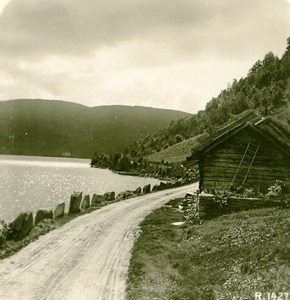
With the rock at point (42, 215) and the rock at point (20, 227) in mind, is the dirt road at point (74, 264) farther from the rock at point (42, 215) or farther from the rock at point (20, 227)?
the rock at point (42, 215)

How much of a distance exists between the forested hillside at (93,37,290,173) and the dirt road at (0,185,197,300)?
69.0 metres

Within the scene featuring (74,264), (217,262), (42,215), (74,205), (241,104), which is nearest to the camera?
(217,262)

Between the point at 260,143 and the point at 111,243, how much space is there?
37.1 feet

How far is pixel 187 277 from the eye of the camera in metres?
12.8

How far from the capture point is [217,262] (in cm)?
Answer: 1322

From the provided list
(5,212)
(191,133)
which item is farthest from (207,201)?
(191,133)

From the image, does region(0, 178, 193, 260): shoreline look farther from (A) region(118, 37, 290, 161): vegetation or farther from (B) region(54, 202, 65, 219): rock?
(A) region(118, 37, 290, 161): vegetation

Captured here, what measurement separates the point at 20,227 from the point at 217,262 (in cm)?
976

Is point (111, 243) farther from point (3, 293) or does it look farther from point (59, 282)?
point (3, 293)

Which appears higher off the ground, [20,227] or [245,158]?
[245,158]

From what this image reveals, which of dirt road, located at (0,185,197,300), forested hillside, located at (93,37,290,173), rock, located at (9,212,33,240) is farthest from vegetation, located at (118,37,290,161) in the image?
rock, located at (9,212,33,240)

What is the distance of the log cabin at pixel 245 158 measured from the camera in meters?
23.8

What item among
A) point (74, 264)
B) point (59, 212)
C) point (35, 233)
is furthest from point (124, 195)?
point (74, 264)

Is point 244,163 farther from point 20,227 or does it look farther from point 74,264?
point 74,264
